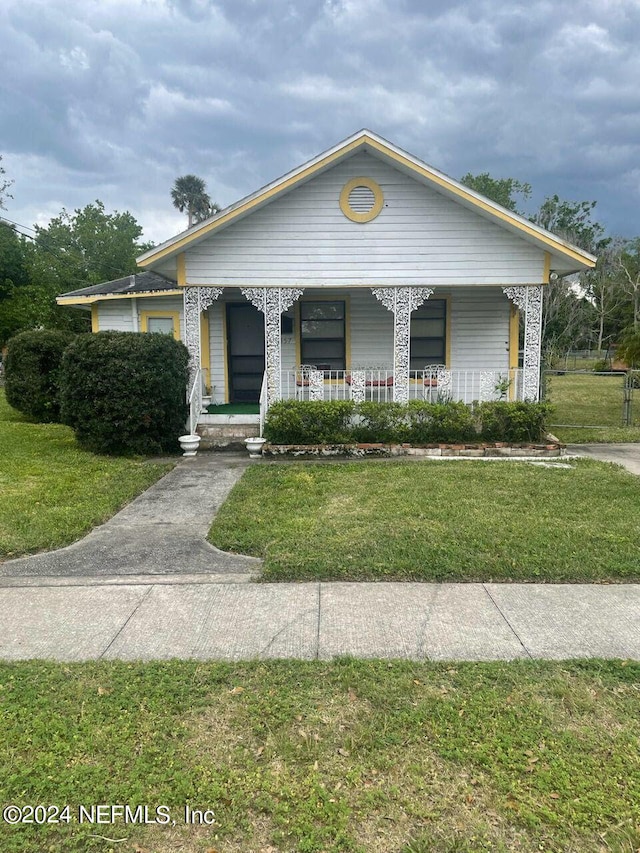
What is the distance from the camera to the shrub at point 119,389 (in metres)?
9.39

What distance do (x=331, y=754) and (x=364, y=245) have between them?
9316 millimetres

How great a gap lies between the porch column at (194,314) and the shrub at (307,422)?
1900 mm

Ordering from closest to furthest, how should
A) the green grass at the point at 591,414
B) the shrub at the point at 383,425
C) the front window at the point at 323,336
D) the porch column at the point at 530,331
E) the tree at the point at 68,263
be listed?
the shrub at the point at 383,425
the porch column at the point at 530,331
the green grass at the point at 591,414
the front window at the point at 323,336
the tree at the point at 68,263

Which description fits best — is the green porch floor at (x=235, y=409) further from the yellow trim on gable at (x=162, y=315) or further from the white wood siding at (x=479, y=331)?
the white wood siding at (x=479, y=331)

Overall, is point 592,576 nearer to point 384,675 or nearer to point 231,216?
point 384,675

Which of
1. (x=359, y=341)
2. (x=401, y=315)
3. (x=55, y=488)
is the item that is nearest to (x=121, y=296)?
(x=359, y=341)

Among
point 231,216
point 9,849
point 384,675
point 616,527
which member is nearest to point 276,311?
point 231,216

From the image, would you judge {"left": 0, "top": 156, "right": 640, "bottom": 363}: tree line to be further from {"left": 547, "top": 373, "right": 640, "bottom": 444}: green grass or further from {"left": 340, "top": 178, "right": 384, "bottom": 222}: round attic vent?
{"left": 340, "top": 178, "right": 384, "bottom": 222}: round attic vent

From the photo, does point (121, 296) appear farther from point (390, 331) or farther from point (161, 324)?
point (390, 331)

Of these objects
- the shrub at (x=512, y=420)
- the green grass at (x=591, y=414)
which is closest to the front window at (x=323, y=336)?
the shrub at (x=512, y=420)

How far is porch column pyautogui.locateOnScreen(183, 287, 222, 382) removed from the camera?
34.9ft

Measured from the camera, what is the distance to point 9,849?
2119mm

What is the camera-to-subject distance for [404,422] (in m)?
10.2

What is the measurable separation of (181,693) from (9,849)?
1035 mm
